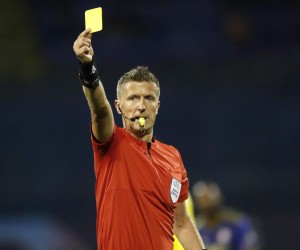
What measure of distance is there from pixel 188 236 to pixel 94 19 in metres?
1.48

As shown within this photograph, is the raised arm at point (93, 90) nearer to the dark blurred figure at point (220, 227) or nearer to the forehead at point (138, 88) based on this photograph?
the forehead at point (138, 88)

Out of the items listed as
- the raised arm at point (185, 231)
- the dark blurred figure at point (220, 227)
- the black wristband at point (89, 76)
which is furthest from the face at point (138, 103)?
the dark blurred figure at point (220, 227)

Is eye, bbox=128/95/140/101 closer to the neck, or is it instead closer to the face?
the face

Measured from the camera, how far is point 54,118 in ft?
32.1

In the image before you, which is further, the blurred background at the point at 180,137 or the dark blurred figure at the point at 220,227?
the blurred background at the point at 180,137

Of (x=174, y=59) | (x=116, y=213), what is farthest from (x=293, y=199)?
(x=116, y=213)

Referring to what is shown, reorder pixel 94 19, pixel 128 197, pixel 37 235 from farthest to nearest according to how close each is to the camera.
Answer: pixel 37 235 → pixel 128 197 → pixel 94 19

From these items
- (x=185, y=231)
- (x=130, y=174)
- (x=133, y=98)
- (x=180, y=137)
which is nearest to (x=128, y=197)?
(x=130, y=174)

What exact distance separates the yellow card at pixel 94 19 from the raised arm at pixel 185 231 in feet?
4.38

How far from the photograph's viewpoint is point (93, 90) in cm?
323

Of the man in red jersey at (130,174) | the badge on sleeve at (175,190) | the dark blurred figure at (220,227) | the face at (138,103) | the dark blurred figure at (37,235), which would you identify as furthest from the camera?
the dark blurred figure at (37,235)

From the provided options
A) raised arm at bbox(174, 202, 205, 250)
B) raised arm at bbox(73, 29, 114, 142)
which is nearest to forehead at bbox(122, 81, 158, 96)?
raised arm at bbox(73, 29, 114, 142)

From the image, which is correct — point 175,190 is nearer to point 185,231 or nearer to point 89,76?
point 185,231

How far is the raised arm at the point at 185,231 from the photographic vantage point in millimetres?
4123
